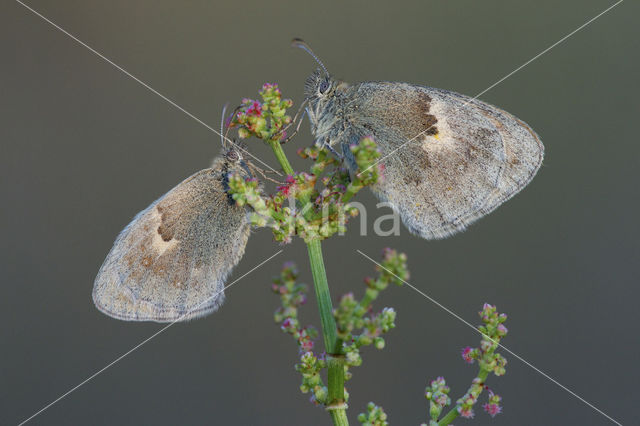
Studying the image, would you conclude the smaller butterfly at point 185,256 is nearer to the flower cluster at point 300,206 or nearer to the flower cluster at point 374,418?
the flower cluster at point 300,206

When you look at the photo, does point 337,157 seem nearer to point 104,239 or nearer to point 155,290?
point 155,290

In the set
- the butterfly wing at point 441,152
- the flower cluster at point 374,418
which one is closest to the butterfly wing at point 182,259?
the butterfly wing at point 441,152

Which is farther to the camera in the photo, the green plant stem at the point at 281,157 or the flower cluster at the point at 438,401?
the green plant stem at the point at 281,157

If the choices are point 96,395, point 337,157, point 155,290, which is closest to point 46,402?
point 96,395

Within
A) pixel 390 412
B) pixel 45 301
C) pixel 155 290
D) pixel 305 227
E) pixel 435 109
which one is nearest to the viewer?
pixel 305 227

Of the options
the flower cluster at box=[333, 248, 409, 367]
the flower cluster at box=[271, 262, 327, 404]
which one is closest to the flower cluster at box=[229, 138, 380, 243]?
the flower cluster at box=[271, 262, 327, 404]

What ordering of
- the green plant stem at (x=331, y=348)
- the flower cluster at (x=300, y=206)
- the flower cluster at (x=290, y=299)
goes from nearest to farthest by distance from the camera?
the flower cluster at (x=290, y=299)
the green plant stem at (x=331, y=348)
the flower cluster at (x=300, y=206)

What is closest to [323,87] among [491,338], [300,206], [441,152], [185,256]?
[441,152]
